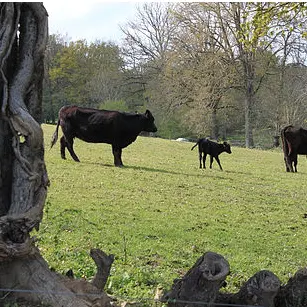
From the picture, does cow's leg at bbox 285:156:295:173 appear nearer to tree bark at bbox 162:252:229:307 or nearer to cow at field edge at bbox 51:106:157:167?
cow at field edge at bbox 51:106:157:167

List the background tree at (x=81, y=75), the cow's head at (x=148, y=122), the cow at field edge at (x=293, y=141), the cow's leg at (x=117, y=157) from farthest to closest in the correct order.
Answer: the background tree at (x=81, y=75) < the cow at field edge at (x=293, y=141) < the cow's head at (x=148, y=122) < the cow's leg at (x=117, y=157)

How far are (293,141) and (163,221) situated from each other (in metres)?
15.3

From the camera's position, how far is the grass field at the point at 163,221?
6910mm

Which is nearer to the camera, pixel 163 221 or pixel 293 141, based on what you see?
pixel 163 221

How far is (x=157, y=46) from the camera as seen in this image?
201 feet

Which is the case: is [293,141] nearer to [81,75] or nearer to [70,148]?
[70,148]

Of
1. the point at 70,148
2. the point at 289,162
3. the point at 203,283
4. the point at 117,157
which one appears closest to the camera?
the point at 203,283

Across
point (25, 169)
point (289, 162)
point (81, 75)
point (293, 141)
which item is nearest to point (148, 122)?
point (293, 141)

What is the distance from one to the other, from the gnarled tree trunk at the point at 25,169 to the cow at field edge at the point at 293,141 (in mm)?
20411

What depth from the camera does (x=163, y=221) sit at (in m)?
10.3

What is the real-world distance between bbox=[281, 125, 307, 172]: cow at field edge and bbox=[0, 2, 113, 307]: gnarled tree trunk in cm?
2041

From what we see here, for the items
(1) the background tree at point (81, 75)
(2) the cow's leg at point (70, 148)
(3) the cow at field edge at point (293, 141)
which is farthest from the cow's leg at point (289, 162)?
(1) the background tree at point (81, 75)

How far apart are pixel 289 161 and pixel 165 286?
1959 cm

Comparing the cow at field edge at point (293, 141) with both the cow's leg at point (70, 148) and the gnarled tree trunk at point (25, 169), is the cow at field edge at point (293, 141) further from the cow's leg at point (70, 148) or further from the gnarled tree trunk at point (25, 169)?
the gnarled tree trunk at point (25, 169)
